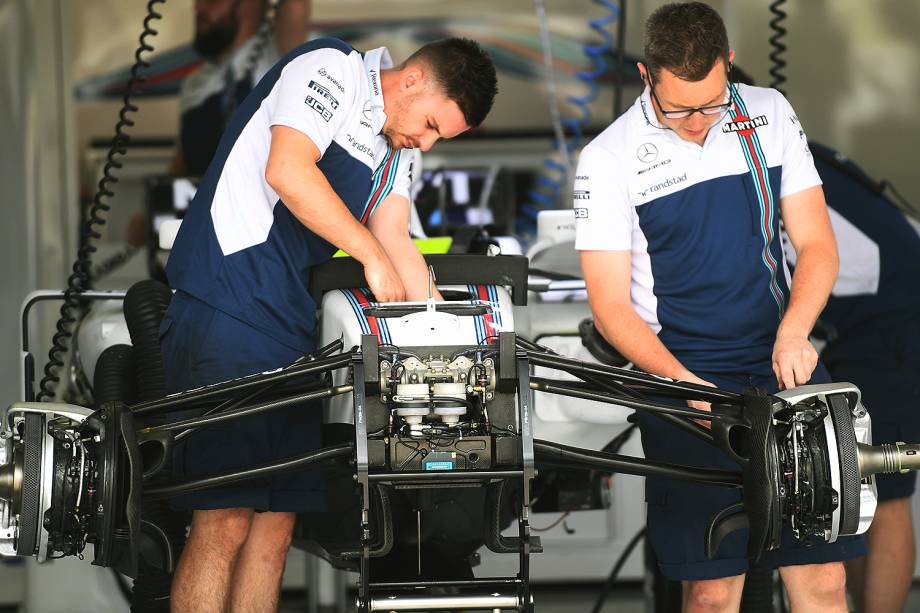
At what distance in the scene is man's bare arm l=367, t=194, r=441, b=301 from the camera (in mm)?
2635

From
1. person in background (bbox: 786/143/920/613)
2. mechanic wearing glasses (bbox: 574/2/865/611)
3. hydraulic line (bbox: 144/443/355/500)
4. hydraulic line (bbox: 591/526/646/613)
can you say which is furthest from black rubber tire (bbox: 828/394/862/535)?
hydraulic line (bbox: 591/526/646/613)

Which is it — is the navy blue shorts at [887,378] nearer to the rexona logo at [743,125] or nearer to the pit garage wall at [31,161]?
the rexona logo at [743,125]

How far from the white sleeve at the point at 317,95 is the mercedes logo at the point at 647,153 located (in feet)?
1.95

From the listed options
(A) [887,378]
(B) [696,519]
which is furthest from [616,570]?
(B) [696,519]

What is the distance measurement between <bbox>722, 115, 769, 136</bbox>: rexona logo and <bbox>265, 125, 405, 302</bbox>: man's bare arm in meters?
0.77

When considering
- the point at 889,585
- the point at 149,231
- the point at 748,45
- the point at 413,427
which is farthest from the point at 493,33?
the point at 413,427

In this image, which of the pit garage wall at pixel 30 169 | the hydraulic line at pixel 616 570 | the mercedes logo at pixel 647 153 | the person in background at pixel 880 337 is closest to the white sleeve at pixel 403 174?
the mercedes logo at pixel 647 153

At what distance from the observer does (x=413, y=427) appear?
2.07 meters

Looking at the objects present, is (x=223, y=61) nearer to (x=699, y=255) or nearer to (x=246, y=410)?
(x=699, y=255)

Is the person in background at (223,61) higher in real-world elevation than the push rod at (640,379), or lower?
higher

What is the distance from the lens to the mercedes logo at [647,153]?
8.68 feet

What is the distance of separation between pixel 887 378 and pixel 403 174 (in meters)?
1.55

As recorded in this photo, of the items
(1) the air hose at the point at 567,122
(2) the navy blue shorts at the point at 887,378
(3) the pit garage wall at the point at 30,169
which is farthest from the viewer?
(1) the air hose at the point at 567,122

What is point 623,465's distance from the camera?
2199 millimetres
